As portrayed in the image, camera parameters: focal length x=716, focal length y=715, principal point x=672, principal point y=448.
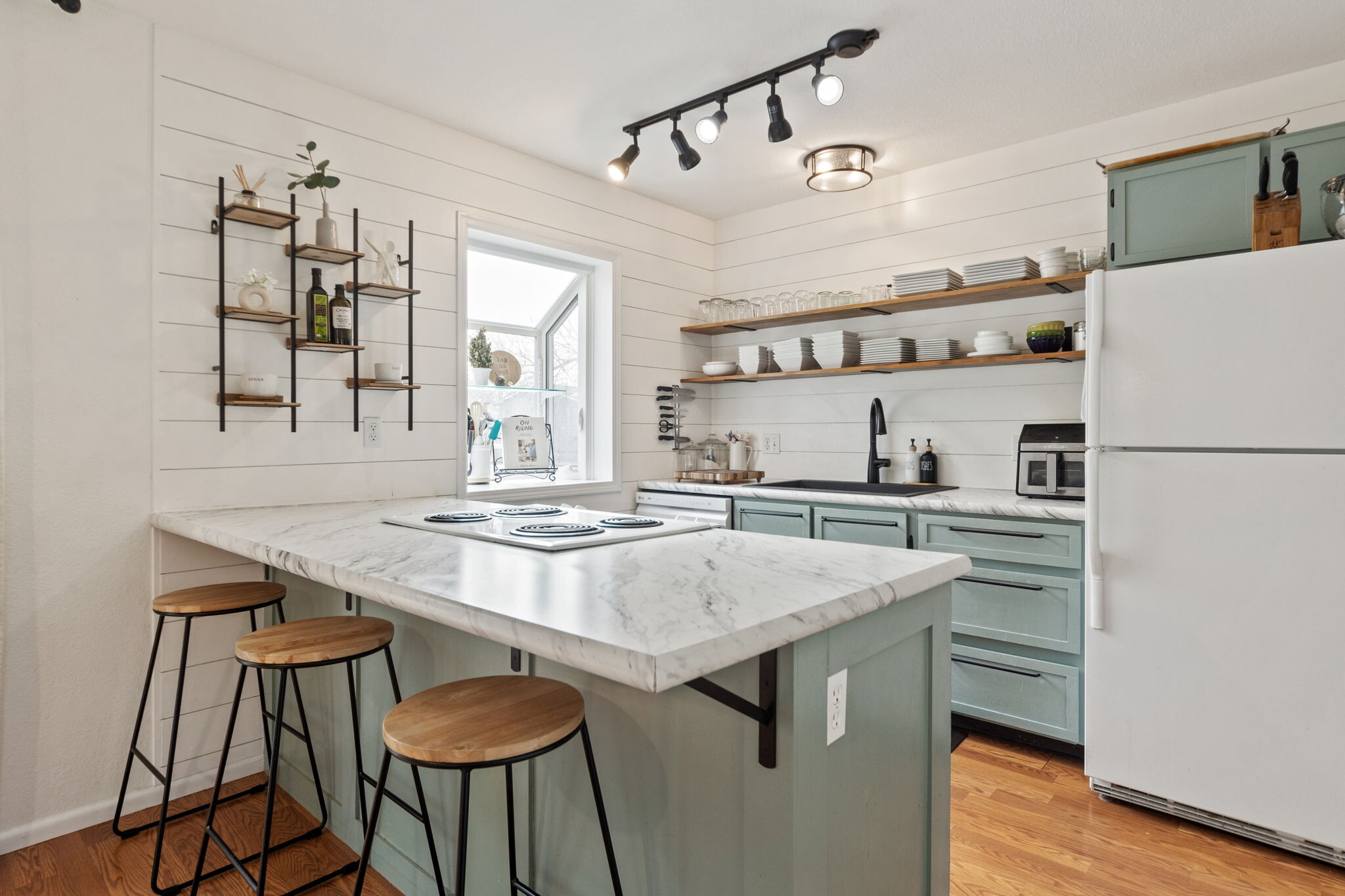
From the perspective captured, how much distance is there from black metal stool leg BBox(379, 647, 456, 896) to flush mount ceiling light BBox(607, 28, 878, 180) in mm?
2074

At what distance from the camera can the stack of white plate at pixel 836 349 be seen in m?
3.62

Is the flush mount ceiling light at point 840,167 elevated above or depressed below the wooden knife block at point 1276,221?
above

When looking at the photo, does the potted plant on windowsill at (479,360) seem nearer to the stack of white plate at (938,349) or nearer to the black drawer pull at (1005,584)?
the stack of white plate at (938,349)

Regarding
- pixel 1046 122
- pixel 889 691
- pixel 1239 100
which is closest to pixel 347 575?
pixel 889 691

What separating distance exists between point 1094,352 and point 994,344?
0.93 m

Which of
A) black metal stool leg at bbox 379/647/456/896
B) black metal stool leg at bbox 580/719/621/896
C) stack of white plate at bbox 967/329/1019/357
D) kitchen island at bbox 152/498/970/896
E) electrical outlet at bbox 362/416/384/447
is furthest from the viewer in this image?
stack of white plate at bbox 967/329/1019/357

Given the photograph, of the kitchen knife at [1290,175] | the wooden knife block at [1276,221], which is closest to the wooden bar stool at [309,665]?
the wooden knife block at [1276,221]

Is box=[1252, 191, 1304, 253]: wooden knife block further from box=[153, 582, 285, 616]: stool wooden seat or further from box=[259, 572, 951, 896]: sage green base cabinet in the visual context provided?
box=[153, 582, 285, 616]: stool wooden seat

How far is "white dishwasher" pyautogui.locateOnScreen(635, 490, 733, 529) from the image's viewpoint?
3.57 metres

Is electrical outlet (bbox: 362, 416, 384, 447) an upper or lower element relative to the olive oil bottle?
lower

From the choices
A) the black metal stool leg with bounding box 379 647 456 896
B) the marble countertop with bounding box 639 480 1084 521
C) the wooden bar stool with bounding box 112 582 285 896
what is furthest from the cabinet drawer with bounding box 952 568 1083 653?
the wooden bar stool with bounding box 112 582 285 896

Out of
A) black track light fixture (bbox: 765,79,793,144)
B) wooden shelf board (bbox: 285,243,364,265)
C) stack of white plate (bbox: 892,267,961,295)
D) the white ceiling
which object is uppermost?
the white ceiling

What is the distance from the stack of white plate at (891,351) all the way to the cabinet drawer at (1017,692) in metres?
1.37

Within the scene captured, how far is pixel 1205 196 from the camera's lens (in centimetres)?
242
